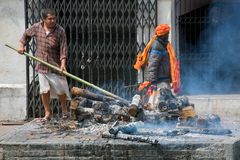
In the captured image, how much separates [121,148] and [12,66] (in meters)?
5.07

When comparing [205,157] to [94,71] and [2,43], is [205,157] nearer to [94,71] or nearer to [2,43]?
[94,71]

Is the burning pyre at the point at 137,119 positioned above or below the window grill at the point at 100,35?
below

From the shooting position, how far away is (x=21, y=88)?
9.79m

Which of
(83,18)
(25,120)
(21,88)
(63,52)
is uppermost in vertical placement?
(83,18)

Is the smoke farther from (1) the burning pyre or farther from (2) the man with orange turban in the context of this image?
(1) the burning pyre

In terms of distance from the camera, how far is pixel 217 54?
12.1 metres

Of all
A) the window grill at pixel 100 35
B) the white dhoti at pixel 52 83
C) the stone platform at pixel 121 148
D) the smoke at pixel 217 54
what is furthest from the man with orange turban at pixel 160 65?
the stone platform at pixel 121 148

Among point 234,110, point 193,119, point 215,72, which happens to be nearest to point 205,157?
point 193,119

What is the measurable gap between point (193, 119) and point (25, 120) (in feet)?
15.2

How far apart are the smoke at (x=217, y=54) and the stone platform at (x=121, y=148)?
4.66m

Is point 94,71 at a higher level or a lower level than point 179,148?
higher

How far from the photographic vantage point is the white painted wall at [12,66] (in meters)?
9.69

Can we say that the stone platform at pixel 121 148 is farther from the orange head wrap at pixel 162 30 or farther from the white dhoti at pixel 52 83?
the orange head wrap at pixel 162 30

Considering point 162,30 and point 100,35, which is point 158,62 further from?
point 100,35
